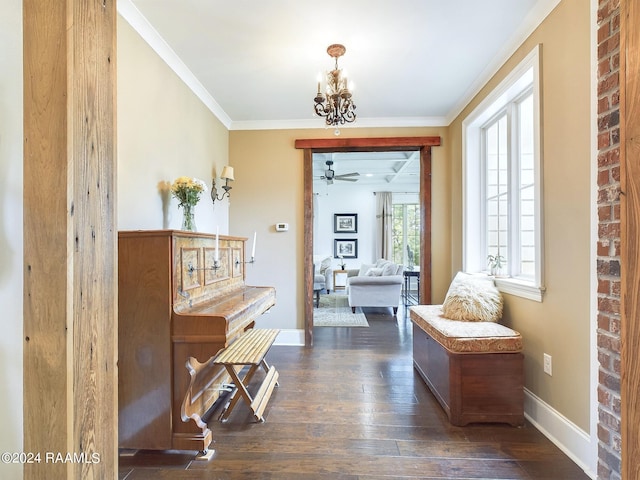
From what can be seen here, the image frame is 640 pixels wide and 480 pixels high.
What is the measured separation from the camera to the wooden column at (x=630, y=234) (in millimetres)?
971

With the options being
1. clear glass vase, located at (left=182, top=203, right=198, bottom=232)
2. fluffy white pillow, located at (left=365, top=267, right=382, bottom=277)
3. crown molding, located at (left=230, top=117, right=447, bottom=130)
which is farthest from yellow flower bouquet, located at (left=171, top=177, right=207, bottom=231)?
fluffy white pillow, located at (left=365, top=267, right=382, bottom=277)

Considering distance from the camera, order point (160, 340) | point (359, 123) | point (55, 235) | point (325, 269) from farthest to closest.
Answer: point (325, 269) → point (359, 123) → point (160, 340) → point (55, 235)

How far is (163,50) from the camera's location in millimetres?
2260

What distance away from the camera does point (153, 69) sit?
2.18m

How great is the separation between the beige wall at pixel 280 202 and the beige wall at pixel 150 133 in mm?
771

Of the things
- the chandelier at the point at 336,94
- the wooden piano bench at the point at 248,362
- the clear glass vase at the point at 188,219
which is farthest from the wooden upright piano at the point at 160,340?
the chandelier at the point at 336,94

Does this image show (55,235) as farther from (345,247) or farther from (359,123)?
(345,247)

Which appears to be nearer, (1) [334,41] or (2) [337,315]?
(1) [334,41]

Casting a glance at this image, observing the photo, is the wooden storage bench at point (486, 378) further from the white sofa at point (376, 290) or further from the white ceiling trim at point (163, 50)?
the white sofa at point (376, 290)

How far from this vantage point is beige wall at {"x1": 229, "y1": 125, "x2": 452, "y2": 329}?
141 inches

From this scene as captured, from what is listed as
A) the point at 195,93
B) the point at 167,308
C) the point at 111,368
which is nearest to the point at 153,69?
→ the point at 195,93

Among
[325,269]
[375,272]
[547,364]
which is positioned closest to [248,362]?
[547,364]

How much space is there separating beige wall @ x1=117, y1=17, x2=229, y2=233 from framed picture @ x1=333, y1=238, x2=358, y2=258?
553 centimetres

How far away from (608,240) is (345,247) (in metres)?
6.92
